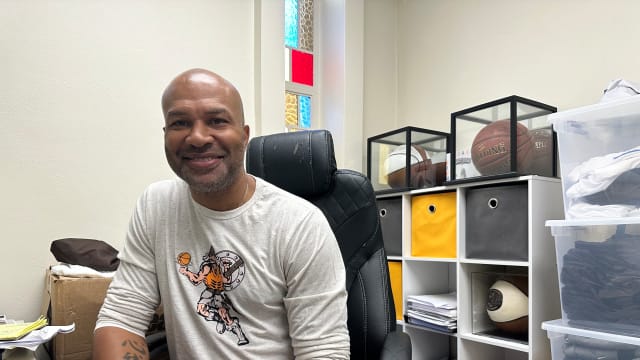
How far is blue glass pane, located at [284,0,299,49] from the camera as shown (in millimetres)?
2906

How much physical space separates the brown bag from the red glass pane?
1564 millimetres

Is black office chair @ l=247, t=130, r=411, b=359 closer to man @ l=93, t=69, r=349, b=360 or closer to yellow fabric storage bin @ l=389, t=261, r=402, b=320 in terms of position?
man @ l=93, t=69, r=349, b=360

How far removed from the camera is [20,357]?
50.4 inches

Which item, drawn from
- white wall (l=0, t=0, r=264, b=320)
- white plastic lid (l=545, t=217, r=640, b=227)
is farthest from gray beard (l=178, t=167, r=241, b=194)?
white plastic lid (l=545, t=217, r=640, b=227)

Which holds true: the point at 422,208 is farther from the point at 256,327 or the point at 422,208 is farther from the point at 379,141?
the point at 256,327

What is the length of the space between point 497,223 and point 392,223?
60cm

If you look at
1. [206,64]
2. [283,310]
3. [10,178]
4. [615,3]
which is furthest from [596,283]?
[10,178]

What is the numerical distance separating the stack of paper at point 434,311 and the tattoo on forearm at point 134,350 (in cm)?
141

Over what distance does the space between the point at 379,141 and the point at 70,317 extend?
1776 mm

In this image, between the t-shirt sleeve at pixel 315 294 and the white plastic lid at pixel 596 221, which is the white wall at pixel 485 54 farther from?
the t-shirt sleeve at pixel 315 294

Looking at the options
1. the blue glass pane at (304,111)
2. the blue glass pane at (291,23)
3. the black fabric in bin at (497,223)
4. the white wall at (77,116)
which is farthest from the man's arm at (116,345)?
the blue glass pane at (291,23)

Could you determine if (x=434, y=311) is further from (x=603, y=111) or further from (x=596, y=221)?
(x=603, y=111)

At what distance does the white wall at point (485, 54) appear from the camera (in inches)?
83.7

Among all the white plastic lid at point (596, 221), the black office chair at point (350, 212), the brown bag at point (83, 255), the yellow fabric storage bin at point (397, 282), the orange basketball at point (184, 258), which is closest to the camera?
the orange basketball at point (184, 258)
